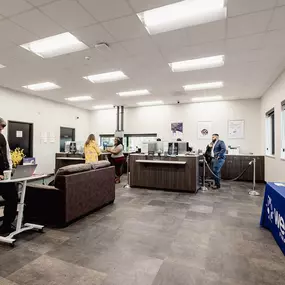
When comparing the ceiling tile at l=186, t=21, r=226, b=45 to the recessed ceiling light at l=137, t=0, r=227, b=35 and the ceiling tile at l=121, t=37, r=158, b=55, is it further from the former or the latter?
the ceiling tile at l=121, t=37, r=158, b=55

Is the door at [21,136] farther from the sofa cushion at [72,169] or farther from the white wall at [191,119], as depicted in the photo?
the sofa cushion at [72,169]

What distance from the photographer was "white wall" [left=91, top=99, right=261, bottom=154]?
24.5 ft

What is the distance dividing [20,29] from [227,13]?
3.13 meters

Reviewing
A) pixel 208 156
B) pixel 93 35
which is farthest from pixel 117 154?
pixel 93 35

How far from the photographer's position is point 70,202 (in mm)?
2994

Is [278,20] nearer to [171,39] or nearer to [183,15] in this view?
[183,15]

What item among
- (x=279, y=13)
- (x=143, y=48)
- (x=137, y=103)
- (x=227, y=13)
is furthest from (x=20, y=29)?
(x=137, y=103)

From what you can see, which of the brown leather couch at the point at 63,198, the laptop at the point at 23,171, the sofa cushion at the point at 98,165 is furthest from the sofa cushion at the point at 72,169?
the laptop at the point at 23,171

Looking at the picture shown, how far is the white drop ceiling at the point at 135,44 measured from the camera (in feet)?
8.54

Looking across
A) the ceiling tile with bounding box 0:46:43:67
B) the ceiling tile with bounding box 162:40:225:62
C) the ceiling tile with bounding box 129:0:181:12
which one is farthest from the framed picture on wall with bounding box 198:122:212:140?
the ceiling tile with bounding box 0:46:43:67

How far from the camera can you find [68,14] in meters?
2.71

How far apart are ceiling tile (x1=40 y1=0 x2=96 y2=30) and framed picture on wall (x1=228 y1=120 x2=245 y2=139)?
654 cm

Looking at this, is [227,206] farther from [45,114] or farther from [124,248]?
[45,114]

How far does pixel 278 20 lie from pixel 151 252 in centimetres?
363
